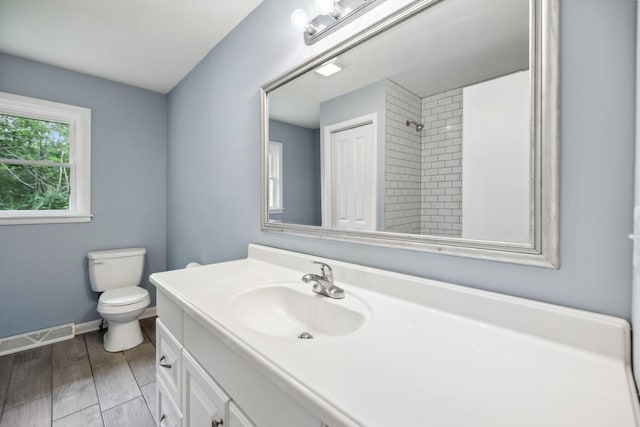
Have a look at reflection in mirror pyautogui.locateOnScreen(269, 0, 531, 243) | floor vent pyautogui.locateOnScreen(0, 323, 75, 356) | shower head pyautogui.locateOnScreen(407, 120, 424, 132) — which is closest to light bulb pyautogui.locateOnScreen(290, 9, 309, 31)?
reflection in mirror pyautogui.locateOnScreen(269, 0, 531, 243)

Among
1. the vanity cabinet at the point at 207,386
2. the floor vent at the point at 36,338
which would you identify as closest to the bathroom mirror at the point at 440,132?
the vanity cabinet at the point at 207,386

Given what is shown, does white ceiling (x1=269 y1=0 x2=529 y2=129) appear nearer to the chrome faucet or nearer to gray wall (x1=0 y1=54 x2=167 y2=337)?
the chrome faucet

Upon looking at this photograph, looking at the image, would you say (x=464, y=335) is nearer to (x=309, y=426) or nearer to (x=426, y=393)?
(x=426, y=393)

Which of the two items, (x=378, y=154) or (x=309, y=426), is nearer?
(x=309, y=426)

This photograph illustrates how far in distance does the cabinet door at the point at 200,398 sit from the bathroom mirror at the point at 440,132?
69cm

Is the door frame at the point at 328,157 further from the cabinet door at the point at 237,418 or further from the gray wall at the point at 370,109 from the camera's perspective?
the cabinet door at the point at 237,418

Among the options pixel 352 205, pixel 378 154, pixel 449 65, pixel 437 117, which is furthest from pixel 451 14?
pixel 352 205

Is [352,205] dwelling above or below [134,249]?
above

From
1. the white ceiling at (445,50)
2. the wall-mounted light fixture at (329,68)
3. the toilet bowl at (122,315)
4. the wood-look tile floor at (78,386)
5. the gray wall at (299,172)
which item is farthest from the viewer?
the toilet bowl at (122,315)

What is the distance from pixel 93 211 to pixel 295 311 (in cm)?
243

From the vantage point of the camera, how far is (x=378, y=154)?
3.55 feet

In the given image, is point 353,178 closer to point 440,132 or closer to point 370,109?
point 370,109

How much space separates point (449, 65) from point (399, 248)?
630 mm

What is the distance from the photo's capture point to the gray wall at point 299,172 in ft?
4.41
